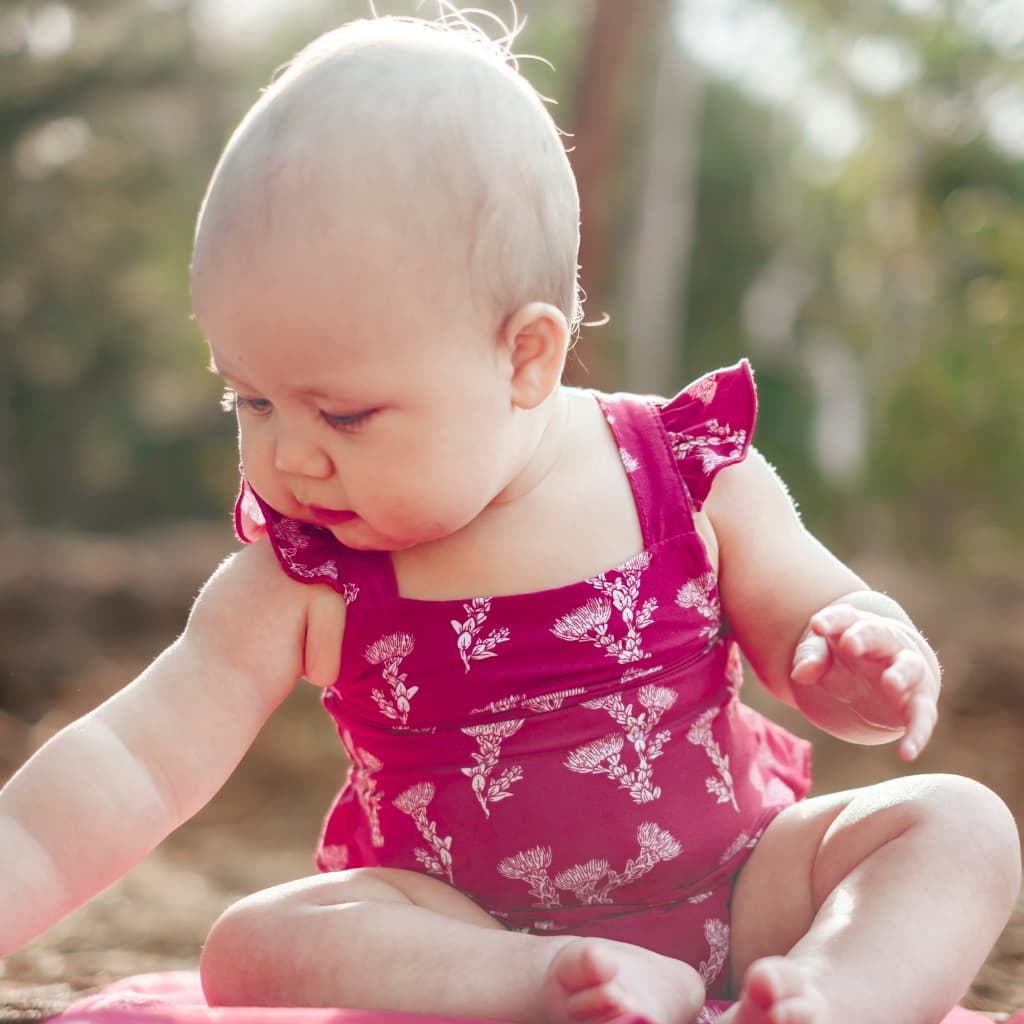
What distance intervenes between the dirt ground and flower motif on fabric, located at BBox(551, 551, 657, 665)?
1.85 feet

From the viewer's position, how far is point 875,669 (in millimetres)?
1105

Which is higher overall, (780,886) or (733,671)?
(733,671)

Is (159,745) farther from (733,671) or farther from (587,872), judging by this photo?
(733,671)

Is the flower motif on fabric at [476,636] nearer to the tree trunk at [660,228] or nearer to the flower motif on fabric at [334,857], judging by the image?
the flower motif on fabric at [334,857]

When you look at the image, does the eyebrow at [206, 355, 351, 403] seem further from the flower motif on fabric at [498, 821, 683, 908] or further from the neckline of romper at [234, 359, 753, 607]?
the flower motif on fabric at [498, 821, 683, 908]

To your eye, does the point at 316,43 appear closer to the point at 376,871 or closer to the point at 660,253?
the point at 376,871

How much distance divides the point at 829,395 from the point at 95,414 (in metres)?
7.35

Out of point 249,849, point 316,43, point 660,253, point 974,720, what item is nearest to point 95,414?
point 660,253

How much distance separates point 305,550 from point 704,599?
15.0 inches

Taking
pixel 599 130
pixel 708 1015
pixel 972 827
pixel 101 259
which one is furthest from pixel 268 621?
pixel 101 259

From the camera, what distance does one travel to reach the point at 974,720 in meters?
3.58

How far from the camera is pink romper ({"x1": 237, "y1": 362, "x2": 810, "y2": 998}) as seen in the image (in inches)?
47.6

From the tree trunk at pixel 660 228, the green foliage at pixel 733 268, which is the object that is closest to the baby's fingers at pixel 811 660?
the green foliage at pixel 733 268

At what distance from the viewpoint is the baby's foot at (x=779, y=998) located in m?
0.90
